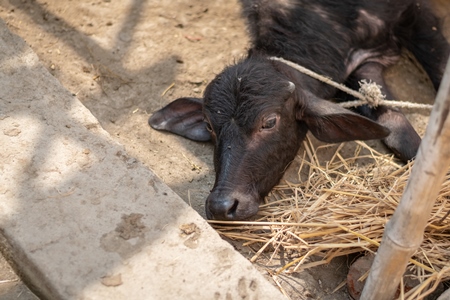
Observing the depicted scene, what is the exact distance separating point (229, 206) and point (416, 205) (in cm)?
145

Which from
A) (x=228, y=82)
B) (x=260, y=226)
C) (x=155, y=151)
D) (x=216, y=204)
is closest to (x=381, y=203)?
(x=260, y=226)

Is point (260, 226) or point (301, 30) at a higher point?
point (301, 30)

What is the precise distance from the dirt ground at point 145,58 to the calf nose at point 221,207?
0.44 metres

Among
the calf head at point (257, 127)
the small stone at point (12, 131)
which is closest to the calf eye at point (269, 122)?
the calf head at point (257, 127)

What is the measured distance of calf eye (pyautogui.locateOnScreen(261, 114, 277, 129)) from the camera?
4.36 metres

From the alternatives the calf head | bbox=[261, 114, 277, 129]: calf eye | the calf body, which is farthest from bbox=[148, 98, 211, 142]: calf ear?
→ bbox=[261, 114, 277, 129]: calf eye

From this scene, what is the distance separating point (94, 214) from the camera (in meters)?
3.53

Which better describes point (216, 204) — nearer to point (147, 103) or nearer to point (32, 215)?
point (32, 215)

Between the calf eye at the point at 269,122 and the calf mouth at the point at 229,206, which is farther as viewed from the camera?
the calf eye at the point at 269,122

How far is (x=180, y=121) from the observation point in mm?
5012

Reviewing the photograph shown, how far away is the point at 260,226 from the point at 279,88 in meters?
1.01

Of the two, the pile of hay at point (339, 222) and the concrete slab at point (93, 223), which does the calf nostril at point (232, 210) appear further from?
the concrete slab at point (93, 223)

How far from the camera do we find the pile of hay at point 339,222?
3701mm

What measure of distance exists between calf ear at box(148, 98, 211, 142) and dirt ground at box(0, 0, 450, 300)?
2.8 inches
